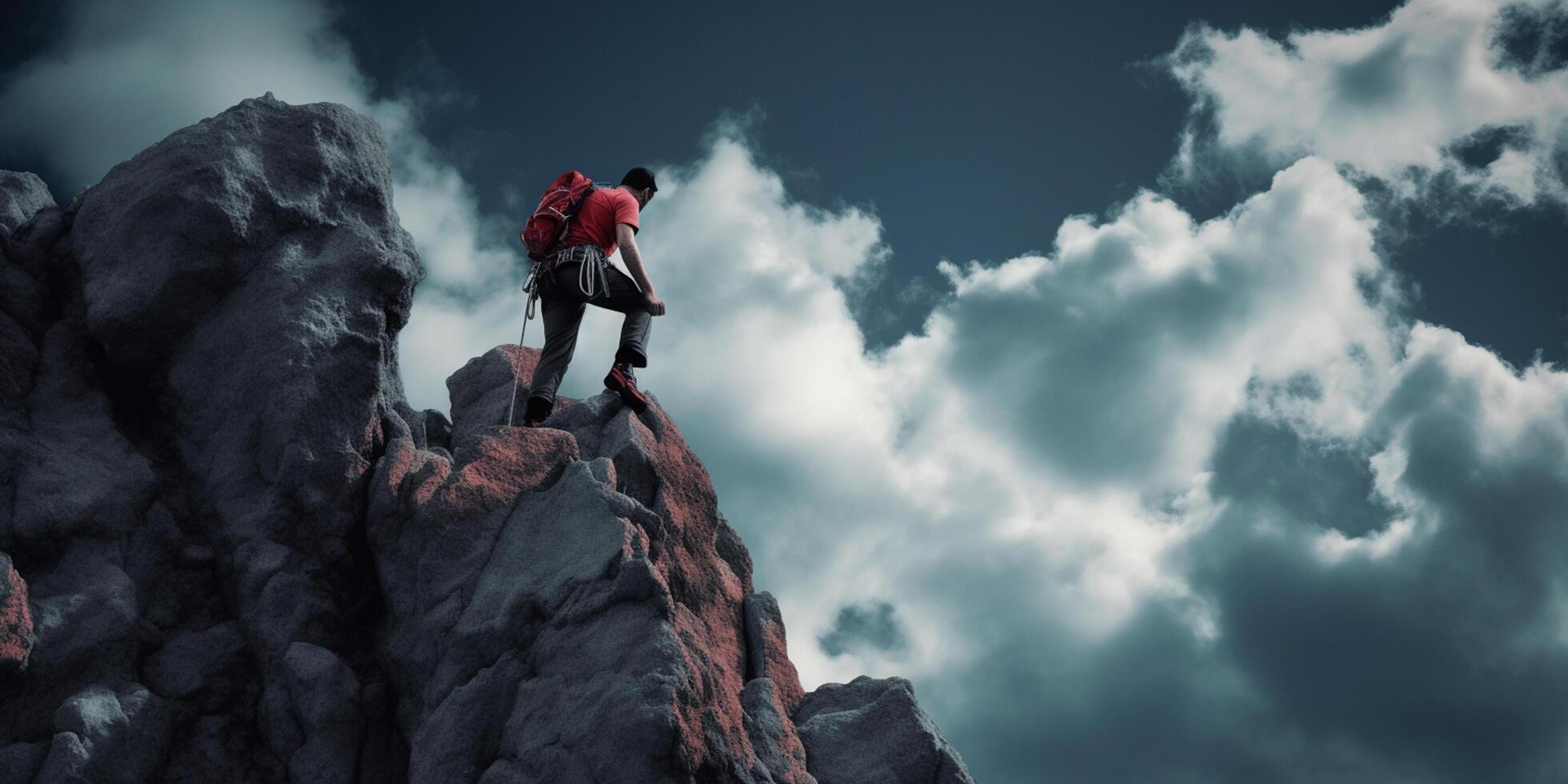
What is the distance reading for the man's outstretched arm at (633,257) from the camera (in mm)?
15266

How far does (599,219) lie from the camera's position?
15.9 m

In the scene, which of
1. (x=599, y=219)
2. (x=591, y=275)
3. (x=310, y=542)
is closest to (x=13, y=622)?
(x=310, y=542)

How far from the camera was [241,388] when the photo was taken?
13.6 metres

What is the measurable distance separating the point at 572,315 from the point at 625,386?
51.2 inches

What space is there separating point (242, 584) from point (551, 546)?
11.6 ft

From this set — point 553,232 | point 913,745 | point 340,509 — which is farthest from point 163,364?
point 913,745

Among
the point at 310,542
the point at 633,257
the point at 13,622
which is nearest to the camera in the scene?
the point at 13,622

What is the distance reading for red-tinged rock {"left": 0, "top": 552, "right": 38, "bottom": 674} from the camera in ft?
35.6

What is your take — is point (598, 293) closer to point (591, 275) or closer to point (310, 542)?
point (591, 275)

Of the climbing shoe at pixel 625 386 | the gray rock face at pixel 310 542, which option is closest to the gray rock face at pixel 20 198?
the gray rock face at pixel 310 542

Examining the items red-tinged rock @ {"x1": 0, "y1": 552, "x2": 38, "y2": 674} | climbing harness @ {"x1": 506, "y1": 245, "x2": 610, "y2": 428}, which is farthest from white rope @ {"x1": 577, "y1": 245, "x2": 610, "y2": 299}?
red-tinged rock @ {"x1": 0, "y1": 552, "x2": 38, "y2": 674}

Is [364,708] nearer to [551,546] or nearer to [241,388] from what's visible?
[551,546]

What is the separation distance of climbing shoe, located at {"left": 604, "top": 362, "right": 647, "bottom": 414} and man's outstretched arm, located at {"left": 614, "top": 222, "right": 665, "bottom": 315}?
104cm

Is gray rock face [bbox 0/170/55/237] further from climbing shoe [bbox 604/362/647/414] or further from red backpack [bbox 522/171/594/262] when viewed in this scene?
climbing shoe [bbox 604/362/647/414]
